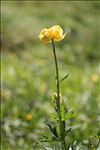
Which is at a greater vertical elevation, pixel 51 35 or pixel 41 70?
pixel 51 35

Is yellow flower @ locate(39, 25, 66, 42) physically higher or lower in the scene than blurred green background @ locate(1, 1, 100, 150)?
higher

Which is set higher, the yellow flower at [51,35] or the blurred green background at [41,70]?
the yellow flower at [51,35]

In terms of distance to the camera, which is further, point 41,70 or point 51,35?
point 41,70

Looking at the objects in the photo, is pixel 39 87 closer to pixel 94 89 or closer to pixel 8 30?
pixel 94 89

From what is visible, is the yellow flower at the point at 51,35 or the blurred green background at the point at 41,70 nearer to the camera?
the yellow flower at the point at 51,35

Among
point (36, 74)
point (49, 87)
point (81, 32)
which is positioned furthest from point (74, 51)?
point (49, 87)

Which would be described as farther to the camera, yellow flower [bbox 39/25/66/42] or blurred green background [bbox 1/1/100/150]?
blurred green background [bbox 1/1/100/150]

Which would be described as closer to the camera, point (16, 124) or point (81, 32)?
point (16, 124)

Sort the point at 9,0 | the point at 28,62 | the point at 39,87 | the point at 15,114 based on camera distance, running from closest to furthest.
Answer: the point at 15,114 < the point at 39,87 < the point at 28,62 < the point at 9,0
